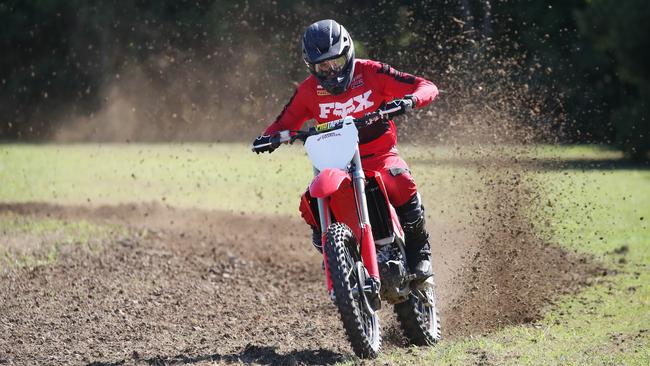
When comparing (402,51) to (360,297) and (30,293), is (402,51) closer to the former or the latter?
(30,293)

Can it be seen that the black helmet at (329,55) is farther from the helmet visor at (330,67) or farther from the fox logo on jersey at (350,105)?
the fox logo on jersey at (350,105)

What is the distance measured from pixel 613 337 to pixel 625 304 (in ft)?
5.92

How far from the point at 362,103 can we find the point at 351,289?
179cm

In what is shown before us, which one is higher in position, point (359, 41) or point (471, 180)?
point (359, 41)

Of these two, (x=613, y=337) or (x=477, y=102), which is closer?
(x=613, y=337)

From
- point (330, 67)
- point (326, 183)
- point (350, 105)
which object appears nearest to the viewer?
point (326, 183)

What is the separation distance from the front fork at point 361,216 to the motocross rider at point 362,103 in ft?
0.83

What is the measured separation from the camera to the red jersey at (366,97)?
7.98 m

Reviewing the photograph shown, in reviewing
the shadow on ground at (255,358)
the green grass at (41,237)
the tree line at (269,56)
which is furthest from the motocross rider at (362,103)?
the green grass at (41,237)

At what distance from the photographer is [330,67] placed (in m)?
7.77

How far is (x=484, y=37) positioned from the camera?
46.5 feet

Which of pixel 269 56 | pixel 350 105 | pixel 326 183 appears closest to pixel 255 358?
pixel 326 183

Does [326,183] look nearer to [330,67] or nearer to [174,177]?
[330,67]

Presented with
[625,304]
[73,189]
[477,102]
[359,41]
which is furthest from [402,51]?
[73,189]
